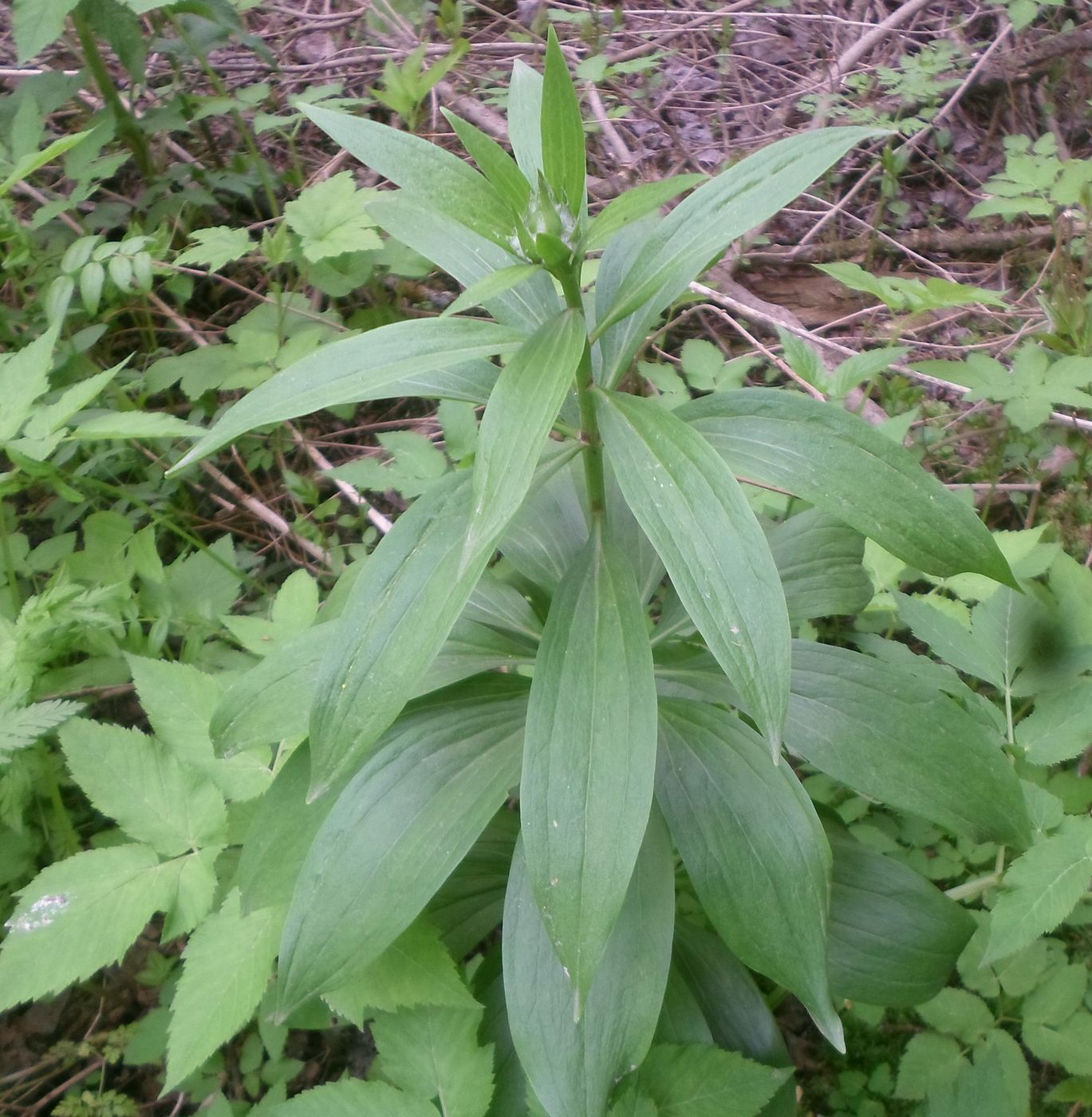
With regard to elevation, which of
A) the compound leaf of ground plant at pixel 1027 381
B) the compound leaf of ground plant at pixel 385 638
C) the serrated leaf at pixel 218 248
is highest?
the serrated leaf at pixel 218 248

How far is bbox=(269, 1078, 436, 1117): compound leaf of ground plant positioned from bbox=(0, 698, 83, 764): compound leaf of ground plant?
0.67 meters

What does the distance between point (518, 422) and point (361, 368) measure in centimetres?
20

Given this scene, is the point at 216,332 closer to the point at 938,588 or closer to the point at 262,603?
the point at 262,603

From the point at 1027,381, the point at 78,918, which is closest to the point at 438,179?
the point at 78,918

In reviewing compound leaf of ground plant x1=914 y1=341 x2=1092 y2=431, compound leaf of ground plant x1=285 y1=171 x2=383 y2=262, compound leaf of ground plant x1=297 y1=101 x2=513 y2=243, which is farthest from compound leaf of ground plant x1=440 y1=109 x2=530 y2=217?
compound leaf of ground plant x1=914 y1=341 x2=1092 y2=431

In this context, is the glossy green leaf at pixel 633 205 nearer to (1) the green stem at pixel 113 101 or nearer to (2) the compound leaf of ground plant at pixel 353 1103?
(2) the compound leaf of ground plant at pixel 353 1103

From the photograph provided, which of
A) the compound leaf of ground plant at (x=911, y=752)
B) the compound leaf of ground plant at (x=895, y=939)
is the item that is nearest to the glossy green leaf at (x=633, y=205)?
the compound leaf of ground plant at (x=911, y=752)

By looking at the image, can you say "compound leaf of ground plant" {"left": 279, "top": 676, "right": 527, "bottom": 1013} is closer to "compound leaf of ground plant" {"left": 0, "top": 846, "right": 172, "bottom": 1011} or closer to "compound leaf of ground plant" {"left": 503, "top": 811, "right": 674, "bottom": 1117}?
"compound leaf of ground plant" {"left": 503, "top": 811, "right": 674, "bottom": 1117}

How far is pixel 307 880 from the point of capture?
914mm

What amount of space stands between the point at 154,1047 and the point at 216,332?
6.26 feet

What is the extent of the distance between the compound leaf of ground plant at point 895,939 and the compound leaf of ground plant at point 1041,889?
0.21ft

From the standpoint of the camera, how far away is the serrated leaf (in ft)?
6.45

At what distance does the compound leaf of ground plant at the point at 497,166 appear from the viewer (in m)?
0.83

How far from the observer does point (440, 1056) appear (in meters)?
1.03
